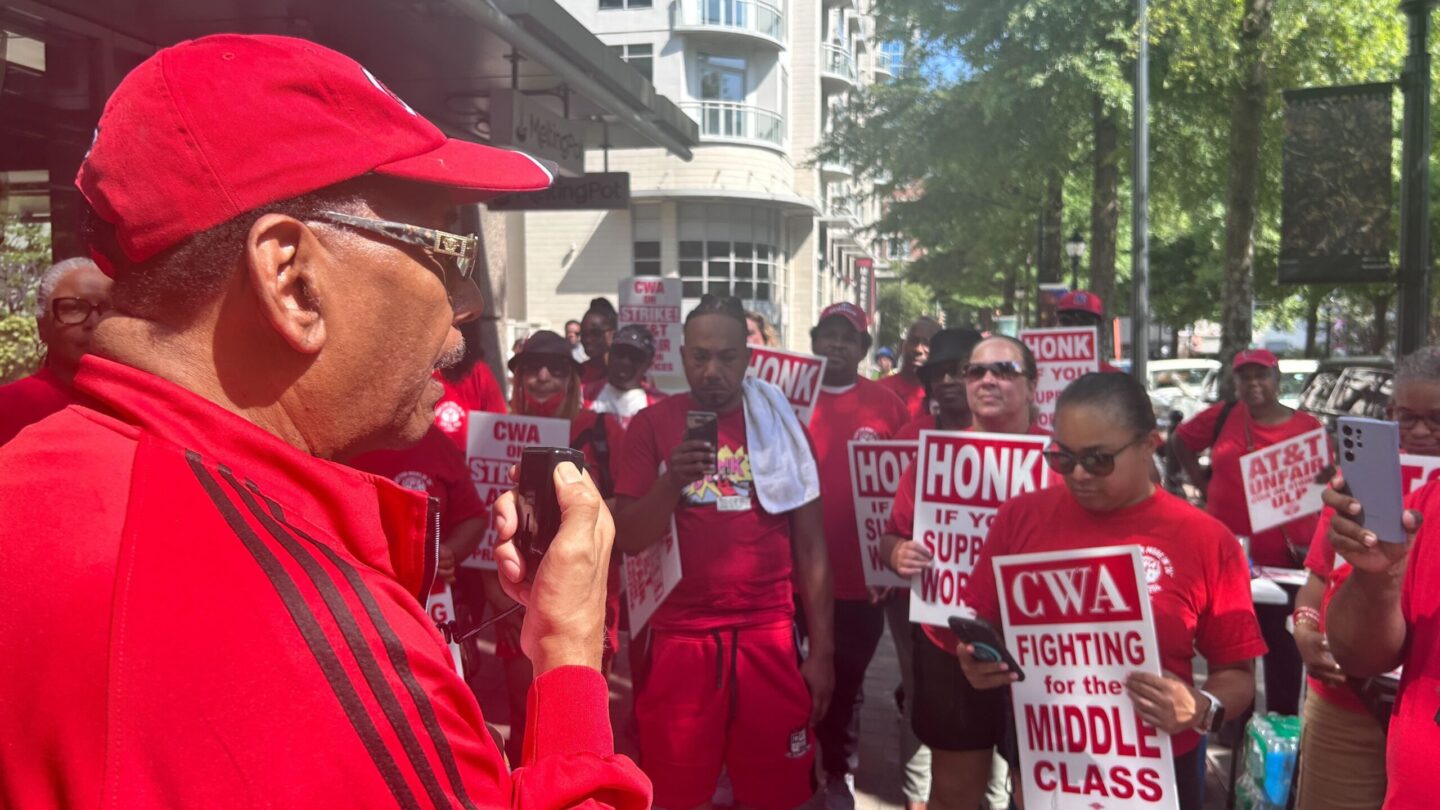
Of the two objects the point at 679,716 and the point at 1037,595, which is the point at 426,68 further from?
the point at 1037,595

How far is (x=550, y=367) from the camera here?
6.63 meters

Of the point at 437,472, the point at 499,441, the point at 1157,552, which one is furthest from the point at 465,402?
the point at 1157,552

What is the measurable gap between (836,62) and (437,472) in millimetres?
46179

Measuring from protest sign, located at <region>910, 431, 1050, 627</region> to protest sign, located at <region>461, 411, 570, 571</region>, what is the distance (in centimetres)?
196

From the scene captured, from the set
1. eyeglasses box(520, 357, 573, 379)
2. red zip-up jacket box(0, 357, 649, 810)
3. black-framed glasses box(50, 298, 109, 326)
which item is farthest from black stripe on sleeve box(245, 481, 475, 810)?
eyeglasses box(520, 357, 573, 379)

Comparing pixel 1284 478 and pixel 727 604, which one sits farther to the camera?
pixel 1284 478

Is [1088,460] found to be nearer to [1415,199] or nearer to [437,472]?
[437,472]

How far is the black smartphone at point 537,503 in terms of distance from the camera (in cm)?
164

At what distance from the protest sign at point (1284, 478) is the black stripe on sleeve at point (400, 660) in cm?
569

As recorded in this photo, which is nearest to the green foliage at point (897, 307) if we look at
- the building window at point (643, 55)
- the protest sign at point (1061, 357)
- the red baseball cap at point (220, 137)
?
the building window at point (643, 55)

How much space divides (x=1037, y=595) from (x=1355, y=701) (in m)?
1.03

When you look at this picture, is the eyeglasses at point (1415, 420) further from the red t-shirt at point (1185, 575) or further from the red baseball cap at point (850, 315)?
the red baseball cap at point (850, 315)

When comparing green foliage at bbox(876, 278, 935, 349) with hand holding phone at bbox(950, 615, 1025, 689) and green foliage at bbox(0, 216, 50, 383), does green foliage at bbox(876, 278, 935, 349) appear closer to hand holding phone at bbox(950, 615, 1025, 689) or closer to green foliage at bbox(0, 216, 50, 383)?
green foliage at bbox(0, 216, 50, 383)

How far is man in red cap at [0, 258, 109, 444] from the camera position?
3.25m
